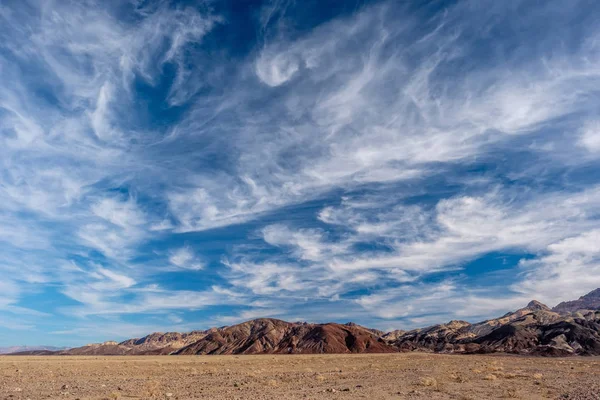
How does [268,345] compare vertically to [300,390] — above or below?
above

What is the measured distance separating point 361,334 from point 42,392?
159 meters

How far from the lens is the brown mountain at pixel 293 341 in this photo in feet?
519

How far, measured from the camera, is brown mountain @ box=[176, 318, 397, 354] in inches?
6230

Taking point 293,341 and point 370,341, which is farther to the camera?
point 293,341

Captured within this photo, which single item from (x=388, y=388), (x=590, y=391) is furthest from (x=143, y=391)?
(x=590, y=391)

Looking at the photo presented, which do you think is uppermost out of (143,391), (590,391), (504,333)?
(504,333)

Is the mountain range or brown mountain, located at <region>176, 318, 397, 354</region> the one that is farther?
brown mountain, located at <region>176, 318, 397, 354</region>

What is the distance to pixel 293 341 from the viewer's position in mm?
170000

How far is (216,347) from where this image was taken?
177 m

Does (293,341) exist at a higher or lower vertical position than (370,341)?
higher

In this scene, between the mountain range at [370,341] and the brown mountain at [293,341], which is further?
the brown mountain at [293,341]

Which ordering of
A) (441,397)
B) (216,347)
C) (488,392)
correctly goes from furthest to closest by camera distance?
(216,347) < (488,392) < (441,397)

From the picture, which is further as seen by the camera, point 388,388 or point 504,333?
point 504,333

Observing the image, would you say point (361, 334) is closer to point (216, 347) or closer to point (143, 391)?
point (216, 347)
